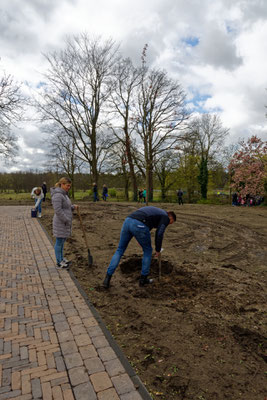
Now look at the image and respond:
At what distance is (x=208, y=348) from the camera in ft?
9.57

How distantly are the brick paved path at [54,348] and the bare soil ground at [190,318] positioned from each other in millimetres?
236

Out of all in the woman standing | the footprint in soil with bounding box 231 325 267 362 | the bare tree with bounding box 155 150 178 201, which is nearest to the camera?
the footprint in soil with bounding box 231 325 267 362

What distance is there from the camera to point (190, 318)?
11.6 feet

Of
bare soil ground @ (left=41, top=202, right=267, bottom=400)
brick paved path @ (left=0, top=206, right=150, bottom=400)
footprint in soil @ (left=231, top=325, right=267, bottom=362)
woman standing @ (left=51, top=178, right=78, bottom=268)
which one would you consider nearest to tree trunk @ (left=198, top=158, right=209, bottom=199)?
bare soil ground @ (left=41, top=202, right=267, bottom=400)

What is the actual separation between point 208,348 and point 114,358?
111 cm

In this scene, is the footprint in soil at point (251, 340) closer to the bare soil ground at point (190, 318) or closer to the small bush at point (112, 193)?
the bare soil ground at point (190, 318)

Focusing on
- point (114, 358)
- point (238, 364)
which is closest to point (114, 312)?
point (114, 358)

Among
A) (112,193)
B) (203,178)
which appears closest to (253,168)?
(203,178)

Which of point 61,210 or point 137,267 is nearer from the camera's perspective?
point 61,210

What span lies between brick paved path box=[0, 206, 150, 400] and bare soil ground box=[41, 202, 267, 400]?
0.78ft

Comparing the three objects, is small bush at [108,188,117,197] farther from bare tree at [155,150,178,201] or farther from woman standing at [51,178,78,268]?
woman standing at [51,178,78,268]

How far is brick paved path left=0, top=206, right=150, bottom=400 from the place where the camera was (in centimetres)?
225

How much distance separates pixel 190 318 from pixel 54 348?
186 cm

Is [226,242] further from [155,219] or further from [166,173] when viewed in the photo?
[166,173]
